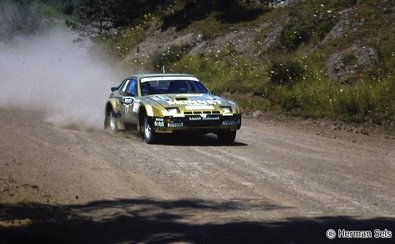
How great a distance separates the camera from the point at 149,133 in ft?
51.2

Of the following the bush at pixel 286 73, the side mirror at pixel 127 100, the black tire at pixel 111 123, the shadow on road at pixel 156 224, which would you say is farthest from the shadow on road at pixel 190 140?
the bush at pixel 286 73

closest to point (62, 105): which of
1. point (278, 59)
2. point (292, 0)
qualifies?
point (278, 59)

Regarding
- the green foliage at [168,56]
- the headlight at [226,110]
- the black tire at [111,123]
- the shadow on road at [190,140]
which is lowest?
the shadow on road at [190,140]

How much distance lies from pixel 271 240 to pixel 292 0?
1140 inches

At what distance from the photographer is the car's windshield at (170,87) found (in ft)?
54.4

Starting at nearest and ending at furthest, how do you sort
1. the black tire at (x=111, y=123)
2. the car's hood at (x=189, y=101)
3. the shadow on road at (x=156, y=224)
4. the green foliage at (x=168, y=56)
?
the shadow on road at (x=156, y=224) < the car's hood at (x=189, y=101) < the black tire at (x=111, y=123) < the green foliage at (x=168, y=56)

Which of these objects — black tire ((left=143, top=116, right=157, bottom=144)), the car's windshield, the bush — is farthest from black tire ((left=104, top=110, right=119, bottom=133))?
the bush

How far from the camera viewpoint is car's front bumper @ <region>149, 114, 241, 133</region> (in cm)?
1514

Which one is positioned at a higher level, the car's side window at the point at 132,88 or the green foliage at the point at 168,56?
the green foliage at the point at 168,56

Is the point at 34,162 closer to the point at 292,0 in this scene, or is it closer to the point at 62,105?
the point at 62,105

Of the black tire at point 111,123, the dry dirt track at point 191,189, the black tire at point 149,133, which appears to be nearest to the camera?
the dry dirt track at point 191,189

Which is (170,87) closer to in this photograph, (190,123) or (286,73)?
(190,123)

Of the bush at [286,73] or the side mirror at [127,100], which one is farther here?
the bush at [286,73]

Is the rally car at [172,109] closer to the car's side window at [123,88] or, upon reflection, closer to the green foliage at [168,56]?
the car's side window at [123,88]
